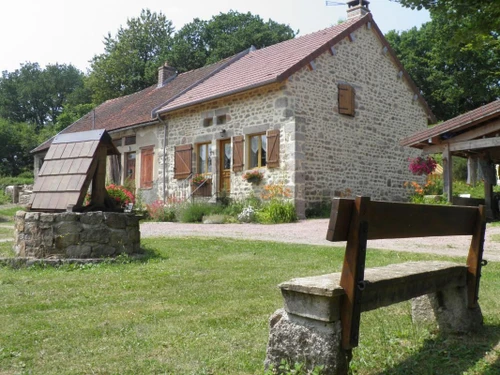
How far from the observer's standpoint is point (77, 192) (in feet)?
22.9

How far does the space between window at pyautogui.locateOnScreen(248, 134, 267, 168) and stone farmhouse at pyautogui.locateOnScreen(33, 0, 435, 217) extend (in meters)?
0.03

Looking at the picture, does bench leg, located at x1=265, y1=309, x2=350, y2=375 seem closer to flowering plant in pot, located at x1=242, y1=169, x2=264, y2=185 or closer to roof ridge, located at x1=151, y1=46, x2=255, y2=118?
flowering plant in pot, located at x1=242, y1=169, x2=264, y2=185

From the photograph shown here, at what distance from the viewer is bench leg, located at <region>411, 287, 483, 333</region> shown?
133 inches

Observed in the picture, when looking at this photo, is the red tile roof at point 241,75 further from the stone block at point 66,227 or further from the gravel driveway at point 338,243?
the stone block at point 66,227

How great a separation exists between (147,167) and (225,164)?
376 centimetres

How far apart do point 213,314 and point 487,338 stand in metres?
1.93

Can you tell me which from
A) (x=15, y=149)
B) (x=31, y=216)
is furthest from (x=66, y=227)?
(x=15, y=149)

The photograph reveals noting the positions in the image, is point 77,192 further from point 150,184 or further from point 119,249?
point 150,184

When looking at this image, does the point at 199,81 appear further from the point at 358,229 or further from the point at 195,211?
the point at 358,229

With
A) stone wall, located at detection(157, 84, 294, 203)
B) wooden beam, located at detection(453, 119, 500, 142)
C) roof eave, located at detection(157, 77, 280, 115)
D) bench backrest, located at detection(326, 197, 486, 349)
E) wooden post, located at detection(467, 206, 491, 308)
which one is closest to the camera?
bench backrest, located at detection(326, 197, 486, 349)

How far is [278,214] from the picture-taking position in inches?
534

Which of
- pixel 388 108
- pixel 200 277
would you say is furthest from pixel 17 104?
pixel 200 277

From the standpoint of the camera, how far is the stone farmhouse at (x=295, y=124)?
1480 cm

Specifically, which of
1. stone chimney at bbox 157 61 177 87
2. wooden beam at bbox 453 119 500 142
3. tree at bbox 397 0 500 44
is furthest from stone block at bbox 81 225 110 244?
stone chimney at bbox 157 61 177 87
